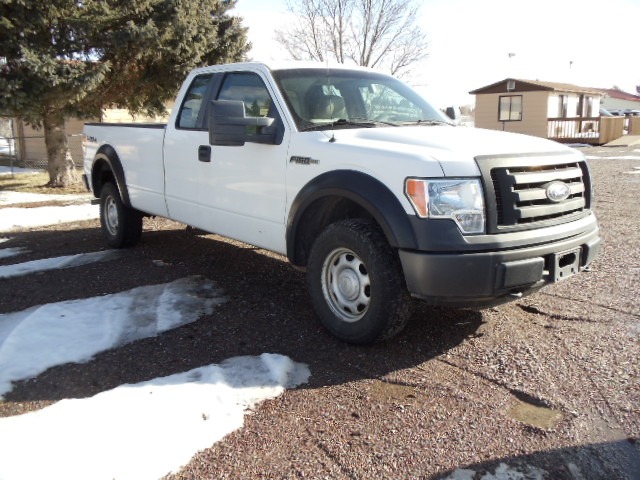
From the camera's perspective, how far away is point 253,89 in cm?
490

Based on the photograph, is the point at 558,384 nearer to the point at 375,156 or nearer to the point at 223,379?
the point at 375,156

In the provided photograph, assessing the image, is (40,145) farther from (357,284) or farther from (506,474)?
(506,474)

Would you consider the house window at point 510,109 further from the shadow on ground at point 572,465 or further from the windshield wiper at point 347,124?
the shadow on ground at point 572,465

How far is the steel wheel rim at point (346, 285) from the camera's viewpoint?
3.94m

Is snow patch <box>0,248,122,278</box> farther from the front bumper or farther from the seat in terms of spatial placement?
the front bumper

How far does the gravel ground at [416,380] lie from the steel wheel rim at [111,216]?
135 centimetres

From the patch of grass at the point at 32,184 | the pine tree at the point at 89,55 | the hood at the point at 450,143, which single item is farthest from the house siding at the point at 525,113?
the hood at the point at 450,143

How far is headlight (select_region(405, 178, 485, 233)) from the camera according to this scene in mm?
3451

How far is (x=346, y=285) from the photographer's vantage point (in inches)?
159

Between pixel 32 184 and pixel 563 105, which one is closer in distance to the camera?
pixel 32 184

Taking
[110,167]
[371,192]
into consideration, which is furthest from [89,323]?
[110,167]

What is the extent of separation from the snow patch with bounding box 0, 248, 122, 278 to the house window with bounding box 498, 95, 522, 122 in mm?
29491

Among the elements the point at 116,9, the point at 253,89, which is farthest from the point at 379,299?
the point at 116,9

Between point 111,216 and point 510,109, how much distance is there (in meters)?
29.5
